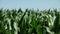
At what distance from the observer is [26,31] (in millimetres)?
2238

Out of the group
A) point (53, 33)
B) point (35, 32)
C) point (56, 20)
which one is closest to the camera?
point (53, 33)

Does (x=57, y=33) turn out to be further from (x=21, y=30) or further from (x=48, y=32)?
(x=21, y=30)

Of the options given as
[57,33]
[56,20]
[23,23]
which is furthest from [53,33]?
[23,23]

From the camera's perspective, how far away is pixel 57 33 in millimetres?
2039

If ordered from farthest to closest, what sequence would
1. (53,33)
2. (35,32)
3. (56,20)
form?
(56,20)
(35,32)
(53,33)

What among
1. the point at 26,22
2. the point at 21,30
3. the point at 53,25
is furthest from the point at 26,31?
the point at 53,25

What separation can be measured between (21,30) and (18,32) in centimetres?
5

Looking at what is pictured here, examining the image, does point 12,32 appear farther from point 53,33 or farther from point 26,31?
point 53,33

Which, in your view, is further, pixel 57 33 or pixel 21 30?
pixel 21 30

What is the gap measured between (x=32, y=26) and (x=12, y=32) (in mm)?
295

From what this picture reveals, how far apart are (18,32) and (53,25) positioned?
0.49 meters

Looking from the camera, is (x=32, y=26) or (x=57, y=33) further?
(x=32, y=26)

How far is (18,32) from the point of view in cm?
229

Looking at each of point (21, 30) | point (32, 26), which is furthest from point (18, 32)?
point (32, 26)
